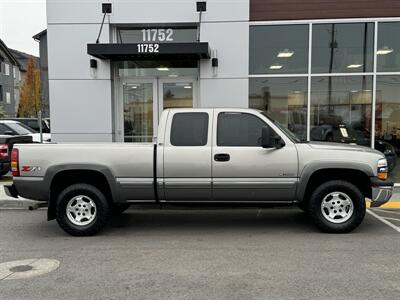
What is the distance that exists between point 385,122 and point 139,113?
651cm

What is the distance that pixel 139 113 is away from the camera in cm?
1166

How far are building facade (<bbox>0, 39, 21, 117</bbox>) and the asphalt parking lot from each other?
4548 centimetres

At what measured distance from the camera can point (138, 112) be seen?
11.7 metres

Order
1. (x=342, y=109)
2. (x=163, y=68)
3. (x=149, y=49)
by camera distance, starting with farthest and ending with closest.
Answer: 1. (x=163, y=68)
2. (x=342, y=109)
3. (x=149, y=49)

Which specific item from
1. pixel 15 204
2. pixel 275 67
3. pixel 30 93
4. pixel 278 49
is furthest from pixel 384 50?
pixel 30 93

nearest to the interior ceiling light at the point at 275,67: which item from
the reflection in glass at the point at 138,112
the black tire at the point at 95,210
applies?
the reflection in glass at the point at 138,112

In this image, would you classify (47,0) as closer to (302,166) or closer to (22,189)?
(22,189)

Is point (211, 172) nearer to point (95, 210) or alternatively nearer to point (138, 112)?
point (95, 210)

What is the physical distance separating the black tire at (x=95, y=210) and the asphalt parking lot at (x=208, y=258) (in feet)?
0.45

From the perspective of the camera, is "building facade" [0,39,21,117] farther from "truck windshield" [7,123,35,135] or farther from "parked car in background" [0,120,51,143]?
"parked car in background" [0,120,51,143]

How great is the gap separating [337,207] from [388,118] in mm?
5694

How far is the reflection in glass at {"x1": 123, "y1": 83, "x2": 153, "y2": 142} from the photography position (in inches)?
457

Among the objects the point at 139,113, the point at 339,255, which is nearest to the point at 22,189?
the point at 339,255

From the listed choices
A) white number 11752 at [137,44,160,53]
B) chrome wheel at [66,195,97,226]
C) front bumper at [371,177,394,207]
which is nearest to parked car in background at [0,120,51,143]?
white number 11752 at [137,44,160,53]
